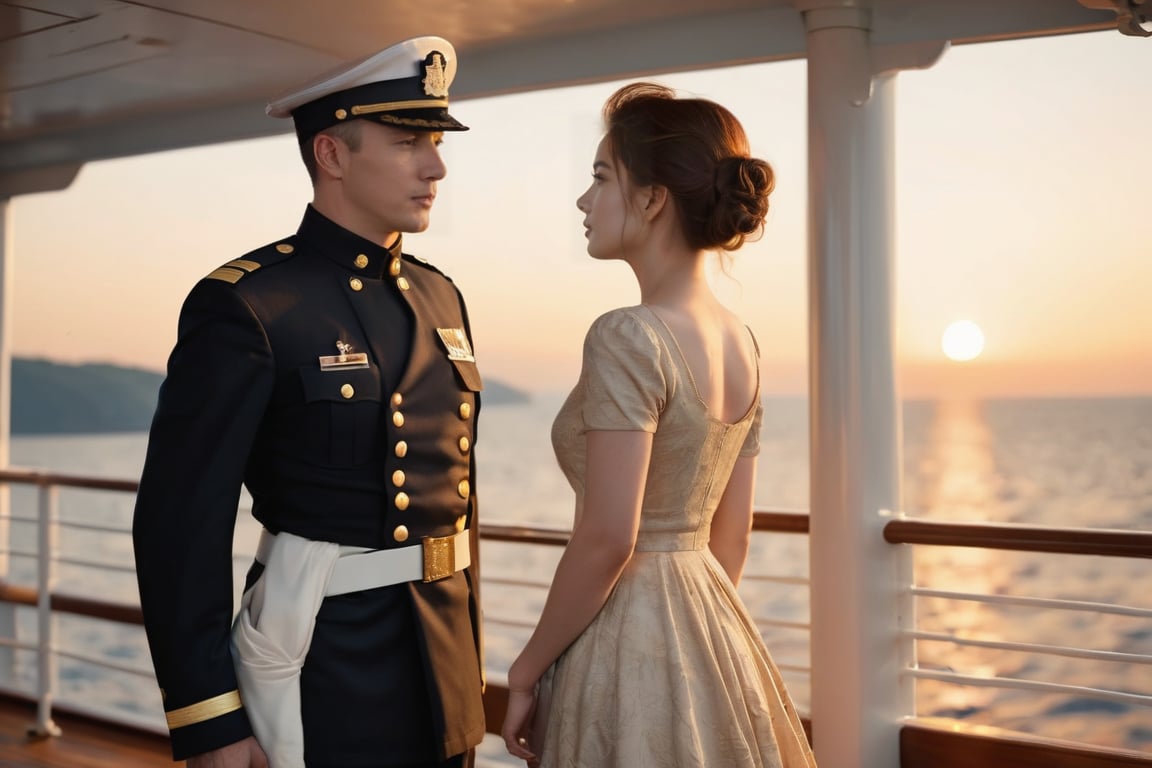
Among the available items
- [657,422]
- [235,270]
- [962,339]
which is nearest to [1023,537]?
[657,422]

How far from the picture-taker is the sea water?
25.4m

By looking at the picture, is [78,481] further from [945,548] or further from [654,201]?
[945,548]

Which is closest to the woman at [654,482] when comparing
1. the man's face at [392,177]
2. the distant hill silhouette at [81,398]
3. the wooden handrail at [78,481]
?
the man's face at [392,177]

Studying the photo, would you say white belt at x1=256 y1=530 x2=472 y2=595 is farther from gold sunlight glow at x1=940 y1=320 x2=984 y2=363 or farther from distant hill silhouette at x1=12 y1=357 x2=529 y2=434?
gold sunlight glow at x1=940 y1=320 x2=984 y2=363

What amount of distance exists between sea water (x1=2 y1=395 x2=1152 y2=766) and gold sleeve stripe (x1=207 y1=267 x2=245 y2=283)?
1642 centimetres

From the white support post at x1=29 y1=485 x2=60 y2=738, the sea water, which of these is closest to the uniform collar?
the white support post at x1=29 y1=485 x2=60 y2=738

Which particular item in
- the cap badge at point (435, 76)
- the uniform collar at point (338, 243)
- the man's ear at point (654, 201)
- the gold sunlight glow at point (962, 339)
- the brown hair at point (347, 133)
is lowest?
the uniform collar at point (338, 243)

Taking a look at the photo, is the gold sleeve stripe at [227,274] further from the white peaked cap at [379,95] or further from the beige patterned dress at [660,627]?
the beige patterned dress at [660,627]

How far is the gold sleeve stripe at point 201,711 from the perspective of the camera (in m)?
1.50

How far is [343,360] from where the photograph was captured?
165cm

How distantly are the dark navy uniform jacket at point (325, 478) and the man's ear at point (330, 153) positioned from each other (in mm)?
75

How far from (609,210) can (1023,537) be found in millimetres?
1848

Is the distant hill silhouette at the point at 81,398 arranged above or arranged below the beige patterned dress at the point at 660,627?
above

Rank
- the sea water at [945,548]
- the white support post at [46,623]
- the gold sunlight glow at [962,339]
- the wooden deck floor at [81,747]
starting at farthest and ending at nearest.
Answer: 1. the gold sunlight glow at [962,339]
2. the sea water at [945,548]
3. the white support post at [46,623]
4. the wooden deck floor at [81,747]
